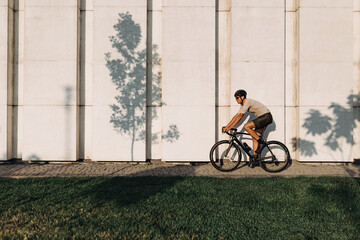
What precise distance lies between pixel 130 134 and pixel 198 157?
2257 mm

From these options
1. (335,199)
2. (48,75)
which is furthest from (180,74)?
(335,199)

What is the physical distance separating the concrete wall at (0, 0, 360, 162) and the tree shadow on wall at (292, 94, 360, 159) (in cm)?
3

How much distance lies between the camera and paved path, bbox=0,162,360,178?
6.39m

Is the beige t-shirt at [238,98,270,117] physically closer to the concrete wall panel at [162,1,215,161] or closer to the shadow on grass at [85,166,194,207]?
the concrete wall panel at [162,1,215,161]

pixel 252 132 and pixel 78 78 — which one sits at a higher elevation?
pixel 78 78

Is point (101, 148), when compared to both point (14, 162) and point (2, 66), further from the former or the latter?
point (2, 66)

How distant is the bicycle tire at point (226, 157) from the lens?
687cm

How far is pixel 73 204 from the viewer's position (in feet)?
13.1

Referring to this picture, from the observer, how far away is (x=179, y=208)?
384 centimetres

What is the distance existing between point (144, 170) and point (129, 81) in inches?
111

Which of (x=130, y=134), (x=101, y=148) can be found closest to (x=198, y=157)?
(x=130, y=134)

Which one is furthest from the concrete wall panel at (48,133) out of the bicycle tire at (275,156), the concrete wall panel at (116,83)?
the bicycle tire at (275,156)

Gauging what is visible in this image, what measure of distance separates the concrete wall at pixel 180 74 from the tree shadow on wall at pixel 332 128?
0.03 metres

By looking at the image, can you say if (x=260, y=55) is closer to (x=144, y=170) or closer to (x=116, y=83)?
(x=116, y=83)
